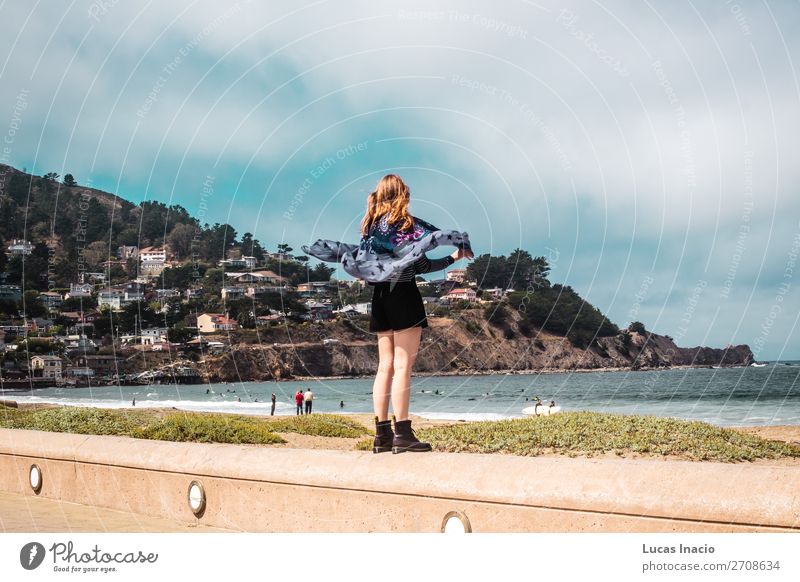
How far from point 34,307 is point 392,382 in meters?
121

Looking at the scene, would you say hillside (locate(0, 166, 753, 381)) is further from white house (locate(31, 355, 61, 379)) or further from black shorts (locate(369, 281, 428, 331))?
black shorts (locate(369, 281, 428, 331))

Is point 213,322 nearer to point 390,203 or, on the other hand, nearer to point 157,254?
point 157,254

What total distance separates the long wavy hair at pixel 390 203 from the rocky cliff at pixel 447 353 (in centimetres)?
10115

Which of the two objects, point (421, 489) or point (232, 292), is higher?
point (232, 292)

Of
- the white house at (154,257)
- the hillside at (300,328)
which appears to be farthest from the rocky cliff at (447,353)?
the white house at (154,257)

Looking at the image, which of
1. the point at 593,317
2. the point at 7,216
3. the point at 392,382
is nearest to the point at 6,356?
the point at 7,216

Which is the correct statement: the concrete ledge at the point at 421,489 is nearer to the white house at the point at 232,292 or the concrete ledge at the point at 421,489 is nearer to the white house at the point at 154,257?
the white house at the point at 154,257

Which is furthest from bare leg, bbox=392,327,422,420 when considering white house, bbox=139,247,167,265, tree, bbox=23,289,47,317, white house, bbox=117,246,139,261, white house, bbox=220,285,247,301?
tree, bbox=23,289,47,317

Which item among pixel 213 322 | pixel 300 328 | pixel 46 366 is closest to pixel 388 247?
pixel 213 322

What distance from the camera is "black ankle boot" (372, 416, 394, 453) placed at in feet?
21.0

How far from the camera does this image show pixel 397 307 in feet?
19.7

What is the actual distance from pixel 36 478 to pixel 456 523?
20.1 feet

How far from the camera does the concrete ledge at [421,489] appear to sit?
167 inches
